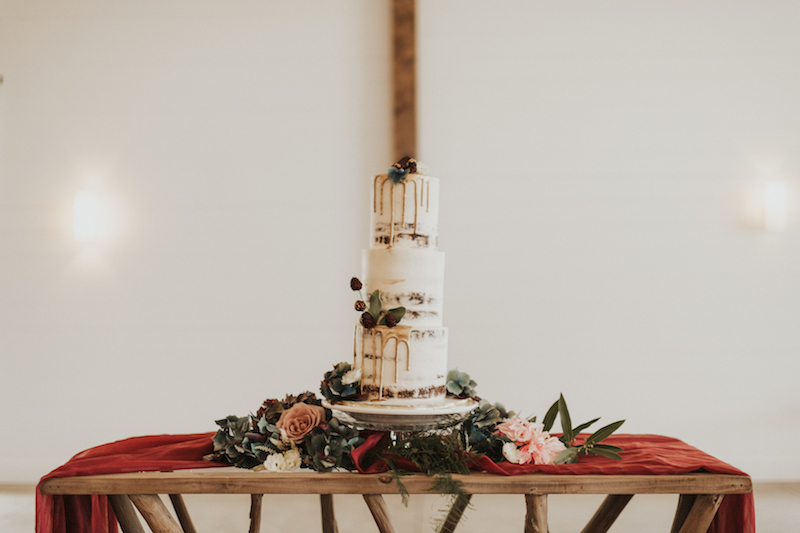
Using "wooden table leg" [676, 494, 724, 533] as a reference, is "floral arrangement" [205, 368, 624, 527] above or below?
above

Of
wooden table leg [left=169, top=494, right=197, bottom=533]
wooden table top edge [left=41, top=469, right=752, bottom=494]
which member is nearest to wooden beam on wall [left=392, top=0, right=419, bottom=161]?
wooden table leg [left=169, top=494, right=197, bottom=533]

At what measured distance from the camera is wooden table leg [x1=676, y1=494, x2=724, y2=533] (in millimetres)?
1523

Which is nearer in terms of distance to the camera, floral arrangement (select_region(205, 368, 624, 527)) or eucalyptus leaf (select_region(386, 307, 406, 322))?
floral arrangement (select_region(205, 368, 624, 527))

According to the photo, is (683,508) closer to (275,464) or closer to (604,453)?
(604,453)

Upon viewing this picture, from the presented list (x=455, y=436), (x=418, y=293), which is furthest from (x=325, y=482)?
(x=418, y=293)

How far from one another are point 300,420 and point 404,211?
2.09 ft

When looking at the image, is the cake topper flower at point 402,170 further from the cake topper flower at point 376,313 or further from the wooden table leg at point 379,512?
the wooden table leg at point 379,512

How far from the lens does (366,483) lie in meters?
1.50

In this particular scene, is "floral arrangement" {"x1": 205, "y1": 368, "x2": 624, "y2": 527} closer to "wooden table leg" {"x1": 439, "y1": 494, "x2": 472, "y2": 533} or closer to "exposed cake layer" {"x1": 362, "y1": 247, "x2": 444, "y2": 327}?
"wooden table leg" {"x1": 439, "y1": 494, "x2": 472, "y2": 533}

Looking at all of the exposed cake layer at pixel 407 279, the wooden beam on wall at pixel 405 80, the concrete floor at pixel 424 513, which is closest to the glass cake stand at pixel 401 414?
the exposed cake layer at pixel 407 279

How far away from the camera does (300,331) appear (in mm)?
3717

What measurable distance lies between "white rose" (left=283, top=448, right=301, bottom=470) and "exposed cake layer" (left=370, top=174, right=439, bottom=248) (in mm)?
597

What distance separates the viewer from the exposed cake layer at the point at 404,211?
171 centimetres

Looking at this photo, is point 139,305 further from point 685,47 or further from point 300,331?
point 685,47
